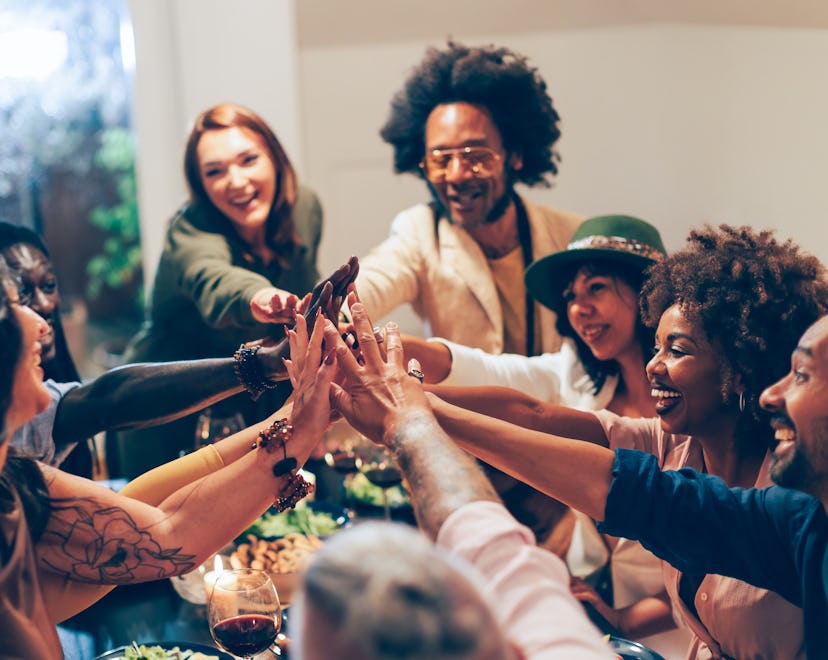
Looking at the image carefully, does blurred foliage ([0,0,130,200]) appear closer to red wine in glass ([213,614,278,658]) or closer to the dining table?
the dining table

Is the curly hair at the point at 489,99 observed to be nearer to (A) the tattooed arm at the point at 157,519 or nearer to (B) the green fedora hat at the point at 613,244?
(B) the green fedora hat at the point at 613,244

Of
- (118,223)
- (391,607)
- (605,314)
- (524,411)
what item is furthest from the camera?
(118,223)

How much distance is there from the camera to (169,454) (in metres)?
2.13

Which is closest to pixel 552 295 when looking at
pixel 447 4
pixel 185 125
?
pixel 447 4

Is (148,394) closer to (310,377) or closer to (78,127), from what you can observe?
(310,377)

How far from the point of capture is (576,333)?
187 centimetres

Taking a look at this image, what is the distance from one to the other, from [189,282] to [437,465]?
113 centimetres

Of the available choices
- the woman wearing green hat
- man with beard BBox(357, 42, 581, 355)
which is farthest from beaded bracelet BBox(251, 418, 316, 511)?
man with beard BBox(357, 42, 581, 355)

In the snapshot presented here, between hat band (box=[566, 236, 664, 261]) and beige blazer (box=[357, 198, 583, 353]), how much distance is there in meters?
0.39

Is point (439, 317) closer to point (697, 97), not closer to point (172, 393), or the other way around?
point (172, 393)

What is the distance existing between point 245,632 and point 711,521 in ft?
2.13

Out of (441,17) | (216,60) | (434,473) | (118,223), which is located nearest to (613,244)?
(434,473)

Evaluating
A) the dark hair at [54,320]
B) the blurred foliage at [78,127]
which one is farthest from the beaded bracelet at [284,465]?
the blurred foliage at [78,127]

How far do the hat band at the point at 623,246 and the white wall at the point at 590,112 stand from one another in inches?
15.1
